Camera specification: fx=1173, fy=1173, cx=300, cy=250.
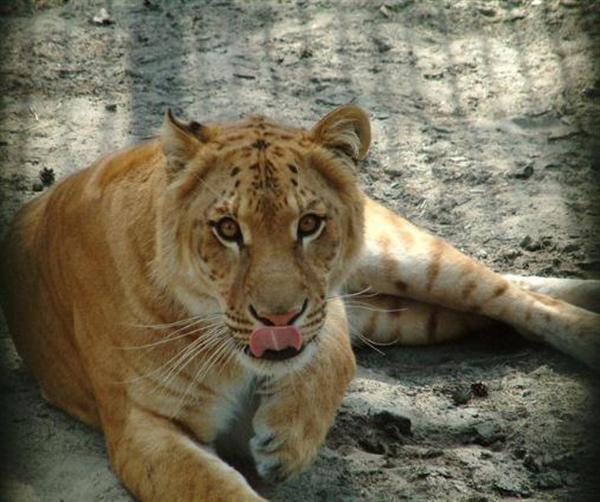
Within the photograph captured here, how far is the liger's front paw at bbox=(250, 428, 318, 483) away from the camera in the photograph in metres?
3.52

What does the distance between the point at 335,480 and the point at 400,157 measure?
8.37ft

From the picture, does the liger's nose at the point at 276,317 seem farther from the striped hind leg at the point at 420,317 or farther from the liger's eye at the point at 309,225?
the striped hind leg at the point at 420,317

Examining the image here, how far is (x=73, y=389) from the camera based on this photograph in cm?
391

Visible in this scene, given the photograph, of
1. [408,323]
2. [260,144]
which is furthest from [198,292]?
[408,323]

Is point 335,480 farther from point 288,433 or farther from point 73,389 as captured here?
point 73,389

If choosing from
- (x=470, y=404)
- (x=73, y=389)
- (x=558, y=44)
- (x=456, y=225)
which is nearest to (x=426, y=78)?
(x=558, y=44)

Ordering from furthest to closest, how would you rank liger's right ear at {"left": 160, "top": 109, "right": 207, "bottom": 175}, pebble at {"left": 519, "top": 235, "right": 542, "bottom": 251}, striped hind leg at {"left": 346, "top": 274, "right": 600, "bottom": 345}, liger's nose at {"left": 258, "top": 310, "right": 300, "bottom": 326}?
pebble at {"left": 519, "top": 235, "right": 542, "bottom": 251}, striped hind leg at {"left": 346, "top": 274, "right": 600, "bottom": 345}, liger's right ear at {"left": 160, "top": 109, "right": 207, "bottom": 175}, liger's nose at {"left": 258, "top": 310, "right": 300, "bottom": 326}

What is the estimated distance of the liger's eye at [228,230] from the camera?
11.0 ft

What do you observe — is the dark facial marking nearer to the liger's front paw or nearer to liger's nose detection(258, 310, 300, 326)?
liger's nose detection(258, 310, 300, 326)

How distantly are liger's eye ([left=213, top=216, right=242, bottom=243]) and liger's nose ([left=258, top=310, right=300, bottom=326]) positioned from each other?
241 mm

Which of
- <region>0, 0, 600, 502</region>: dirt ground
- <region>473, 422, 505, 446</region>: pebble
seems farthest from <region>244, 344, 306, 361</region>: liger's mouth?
<region>473, 422, 505, 446</region>: pebble

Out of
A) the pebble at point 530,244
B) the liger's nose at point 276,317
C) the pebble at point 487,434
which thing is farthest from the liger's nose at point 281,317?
the pebble at point 530,244

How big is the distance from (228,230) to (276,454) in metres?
0.70

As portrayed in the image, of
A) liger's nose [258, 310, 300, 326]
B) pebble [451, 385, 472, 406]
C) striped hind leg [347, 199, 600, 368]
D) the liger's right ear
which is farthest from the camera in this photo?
striped hind leg [347, 199, 600, 368]
